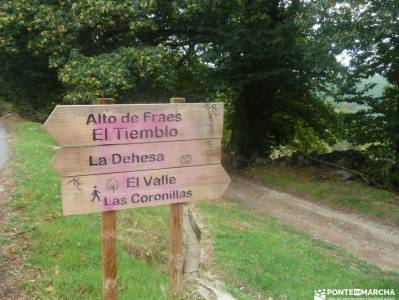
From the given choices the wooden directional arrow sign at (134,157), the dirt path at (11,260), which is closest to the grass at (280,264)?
the wooden directional arrow sign at (134,157)

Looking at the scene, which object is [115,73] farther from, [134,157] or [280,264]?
[134,157]

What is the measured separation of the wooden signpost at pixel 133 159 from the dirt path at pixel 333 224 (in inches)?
225

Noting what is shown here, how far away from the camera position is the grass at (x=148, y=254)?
4.50 m

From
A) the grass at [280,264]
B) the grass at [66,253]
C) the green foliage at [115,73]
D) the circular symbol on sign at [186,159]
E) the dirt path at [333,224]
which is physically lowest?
the dirt path at [333,224]

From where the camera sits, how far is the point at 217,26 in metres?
16.0

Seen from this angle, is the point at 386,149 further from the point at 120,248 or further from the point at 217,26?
the point at 120,248

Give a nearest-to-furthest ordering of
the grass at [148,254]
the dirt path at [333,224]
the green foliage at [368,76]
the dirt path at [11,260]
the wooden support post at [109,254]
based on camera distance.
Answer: the wooden support post at [109,254]
the dirt path at [11,260]
the grass at [148,254]
the dirt path at [333,224]
the green foliage at [368,76]

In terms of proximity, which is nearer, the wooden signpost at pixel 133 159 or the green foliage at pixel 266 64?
the wooden signpost at pixel 133 159

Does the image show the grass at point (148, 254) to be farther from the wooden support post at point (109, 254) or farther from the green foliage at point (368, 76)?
the green foliage at point (368, 76)

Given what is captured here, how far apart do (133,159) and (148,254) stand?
235 cm

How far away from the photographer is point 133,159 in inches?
146

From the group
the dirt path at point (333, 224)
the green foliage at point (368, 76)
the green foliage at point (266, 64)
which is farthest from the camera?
the green foliage at point (266, 64)

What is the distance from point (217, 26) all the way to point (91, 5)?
4.54m

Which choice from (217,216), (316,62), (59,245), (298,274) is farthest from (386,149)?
(59,245)
